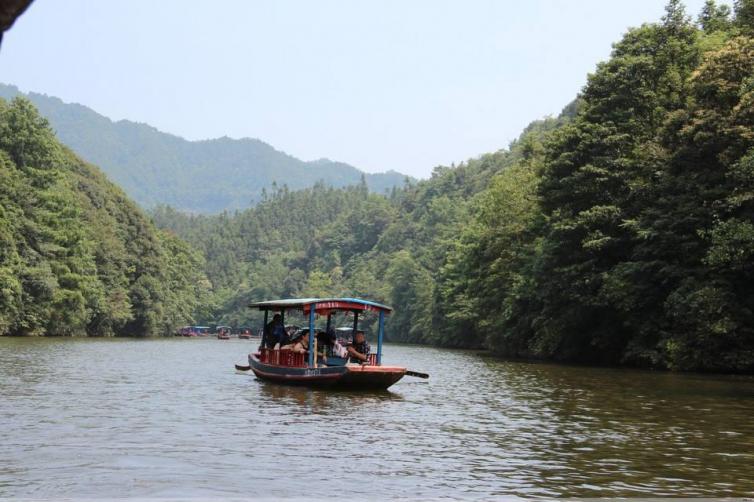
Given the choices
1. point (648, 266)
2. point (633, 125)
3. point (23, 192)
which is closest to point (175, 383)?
point (648, 266)

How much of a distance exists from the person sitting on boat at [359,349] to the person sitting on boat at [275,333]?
145 inches

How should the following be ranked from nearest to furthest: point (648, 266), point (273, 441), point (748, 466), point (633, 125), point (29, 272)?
point (748, 466)
point (273, 441)
point (648, 266)
point (633, 125)
point (29, 272)

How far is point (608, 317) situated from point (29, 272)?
184ft

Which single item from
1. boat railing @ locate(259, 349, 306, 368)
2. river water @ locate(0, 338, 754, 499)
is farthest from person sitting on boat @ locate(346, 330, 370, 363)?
river water @ locate(0, 338, 754, 499)

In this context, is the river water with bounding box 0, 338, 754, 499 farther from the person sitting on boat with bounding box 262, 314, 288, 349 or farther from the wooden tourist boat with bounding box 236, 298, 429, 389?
the person sitting on boat with bounding box 262, 314, 288, 349

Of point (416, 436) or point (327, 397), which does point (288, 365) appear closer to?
point (327, 397)

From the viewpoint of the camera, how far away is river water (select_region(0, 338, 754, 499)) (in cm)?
1478

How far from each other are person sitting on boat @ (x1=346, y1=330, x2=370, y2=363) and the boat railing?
1.96 meters

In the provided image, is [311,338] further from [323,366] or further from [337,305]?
[337,305]

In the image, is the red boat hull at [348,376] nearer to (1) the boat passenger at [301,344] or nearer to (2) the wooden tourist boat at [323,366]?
(2) the wooden tourist boat at [323,366]

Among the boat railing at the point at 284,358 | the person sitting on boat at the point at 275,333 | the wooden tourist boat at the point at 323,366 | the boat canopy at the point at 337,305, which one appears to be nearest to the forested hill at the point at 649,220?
the boat canopy at the point at 337,305

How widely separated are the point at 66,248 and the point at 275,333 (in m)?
62.7

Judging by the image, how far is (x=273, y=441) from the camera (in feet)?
65.1

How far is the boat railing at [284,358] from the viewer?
3588 cm
